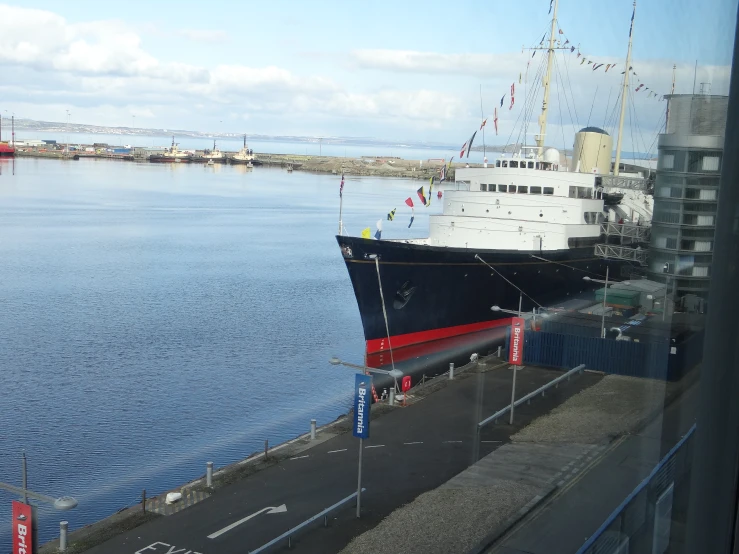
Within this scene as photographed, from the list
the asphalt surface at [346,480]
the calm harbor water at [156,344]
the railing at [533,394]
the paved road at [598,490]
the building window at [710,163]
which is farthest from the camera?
the calm harbor water at [156,344]

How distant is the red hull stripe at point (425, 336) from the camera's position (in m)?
14.6

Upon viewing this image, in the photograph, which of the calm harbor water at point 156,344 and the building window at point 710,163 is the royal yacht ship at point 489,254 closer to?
the calm harbor water at point 156,344

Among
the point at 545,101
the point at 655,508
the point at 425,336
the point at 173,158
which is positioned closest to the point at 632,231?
the point at 655,508

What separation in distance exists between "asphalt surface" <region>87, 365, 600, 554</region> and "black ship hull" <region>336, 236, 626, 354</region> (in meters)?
3.25

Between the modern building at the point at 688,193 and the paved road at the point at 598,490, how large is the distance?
228 millimetres

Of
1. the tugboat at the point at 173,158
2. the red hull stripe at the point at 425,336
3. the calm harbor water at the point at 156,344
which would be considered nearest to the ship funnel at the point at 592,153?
the red hull stripe at the point at 425,336

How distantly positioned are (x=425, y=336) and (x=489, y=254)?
6.68ft

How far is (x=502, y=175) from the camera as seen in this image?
16.9 metres

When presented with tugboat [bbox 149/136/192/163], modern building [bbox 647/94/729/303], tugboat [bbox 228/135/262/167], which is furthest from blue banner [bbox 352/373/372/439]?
tugboat [bbox 149/136/192/163]

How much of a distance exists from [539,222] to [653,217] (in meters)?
15.0

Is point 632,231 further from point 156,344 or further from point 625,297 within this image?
point 156,344

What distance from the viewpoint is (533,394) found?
9.99 meters

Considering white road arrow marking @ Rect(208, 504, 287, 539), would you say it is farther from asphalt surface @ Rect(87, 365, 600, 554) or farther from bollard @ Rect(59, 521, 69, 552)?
bollard @ Rect(59, 521, 69, 552)

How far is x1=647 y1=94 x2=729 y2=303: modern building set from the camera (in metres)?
1.30
